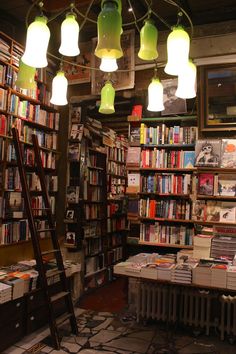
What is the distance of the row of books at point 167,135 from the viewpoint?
4098 millimetres

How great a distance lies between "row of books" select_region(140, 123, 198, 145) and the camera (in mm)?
4098

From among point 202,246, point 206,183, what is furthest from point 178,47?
point 202,246

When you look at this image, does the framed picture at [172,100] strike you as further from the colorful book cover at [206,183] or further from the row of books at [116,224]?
the row of books at [116,224]

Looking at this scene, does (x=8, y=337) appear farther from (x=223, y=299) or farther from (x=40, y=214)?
(x=223, y=299)

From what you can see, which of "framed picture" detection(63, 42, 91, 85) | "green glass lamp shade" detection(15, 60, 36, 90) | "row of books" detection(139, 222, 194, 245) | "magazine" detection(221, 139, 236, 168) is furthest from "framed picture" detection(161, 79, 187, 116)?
"green glass lamp shade" detection(15, 60, 36, 90)

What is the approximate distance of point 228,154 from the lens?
3547 mm

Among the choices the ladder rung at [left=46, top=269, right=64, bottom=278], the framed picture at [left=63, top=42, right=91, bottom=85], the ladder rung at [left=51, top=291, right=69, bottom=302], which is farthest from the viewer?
the framed picture at [left=63, top=42, right=91, bottom=85]

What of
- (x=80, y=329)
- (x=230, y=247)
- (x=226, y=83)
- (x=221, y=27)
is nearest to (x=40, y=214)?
(x=80, y=329)

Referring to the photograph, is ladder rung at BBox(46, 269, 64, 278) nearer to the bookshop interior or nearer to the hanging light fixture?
the bookshop interior

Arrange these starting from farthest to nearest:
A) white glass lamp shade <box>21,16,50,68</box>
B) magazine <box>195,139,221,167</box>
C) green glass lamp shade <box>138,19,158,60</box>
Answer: magazine <box>195,139,221,167</box>, green glass lamp shade <box>138,19,158,60</box>, white glass lamp shade <box>21,16,50,68</box>

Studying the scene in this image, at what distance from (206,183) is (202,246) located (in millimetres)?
670

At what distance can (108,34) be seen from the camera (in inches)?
56.7

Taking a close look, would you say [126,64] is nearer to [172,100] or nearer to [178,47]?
[172,100]

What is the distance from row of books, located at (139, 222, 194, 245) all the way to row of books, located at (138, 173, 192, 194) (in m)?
0.43
